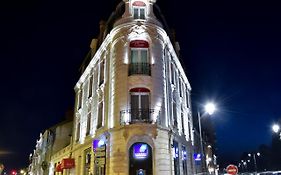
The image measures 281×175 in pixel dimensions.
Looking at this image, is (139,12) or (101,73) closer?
(139,12)

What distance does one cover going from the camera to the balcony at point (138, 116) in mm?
16922

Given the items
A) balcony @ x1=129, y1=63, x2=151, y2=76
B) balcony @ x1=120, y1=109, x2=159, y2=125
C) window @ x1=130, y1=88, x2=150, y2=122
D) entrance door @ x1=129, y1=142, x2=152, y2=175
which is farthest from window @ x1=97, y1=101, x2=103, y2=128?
entrance door @ x1=129, y1=142, x2=152, y2=175

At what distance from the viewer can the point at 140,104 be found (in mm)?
17703

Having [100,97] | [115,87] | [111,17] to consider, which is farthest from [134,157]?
[111,17]

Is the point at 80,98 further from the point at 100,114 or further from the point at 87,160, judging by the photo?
the point at 87,160

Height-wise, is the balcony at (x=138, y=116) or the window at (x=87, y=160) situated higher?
the balcony at (x=138, y=116)

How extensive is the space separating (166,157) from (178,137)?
12.9 ft

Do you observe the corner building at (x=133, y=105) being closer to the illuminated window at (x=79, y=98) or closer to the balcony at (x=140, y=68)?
the balcony at (x=140, y=68)

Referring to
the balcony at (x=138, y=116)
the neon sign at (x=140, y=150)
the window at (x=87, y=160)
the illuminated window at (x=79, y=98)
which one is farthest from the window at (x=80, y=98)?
the neon sign at (x=140, y=150)

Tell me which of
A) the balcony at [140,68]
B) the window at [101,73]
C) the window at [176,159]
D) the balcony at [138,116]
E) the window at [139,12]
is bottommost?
the window at [176,159]

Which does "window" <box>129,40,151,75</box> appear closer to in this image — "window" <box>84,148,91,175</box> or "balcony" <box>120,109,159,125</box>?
"balcony" <box>120,109,159,125</box>

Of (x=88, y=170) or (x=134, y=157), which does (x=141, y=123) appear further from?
(x=88, y=170)

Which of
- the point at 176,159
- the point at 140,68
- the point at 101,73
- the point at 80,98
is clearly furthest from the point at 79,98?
the point at 176,159

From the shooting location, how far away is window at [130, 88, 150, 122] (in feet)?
55.9
